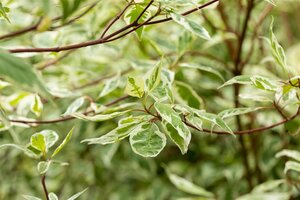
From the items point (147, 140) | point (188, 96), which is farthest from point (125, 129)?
point (188, 96)

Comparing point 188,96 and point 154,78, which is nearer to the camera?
point 154,78

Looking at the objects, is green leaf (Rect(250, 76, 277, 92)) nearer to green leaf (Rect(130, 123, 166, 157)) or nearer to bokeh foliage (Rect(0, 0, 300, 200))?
green leaf (Rect(130, 123, 166, 157))

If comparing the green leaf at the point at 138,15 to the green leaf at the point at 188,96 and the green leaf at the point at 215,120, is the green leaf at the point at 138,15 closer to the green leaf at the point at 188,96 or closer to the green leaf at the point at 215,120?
the green leaf at the point at 215,120

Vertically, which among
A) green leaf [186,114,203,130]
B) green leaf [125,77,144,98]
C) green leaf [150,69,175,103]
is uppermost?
green leaf [125,77,144,98]

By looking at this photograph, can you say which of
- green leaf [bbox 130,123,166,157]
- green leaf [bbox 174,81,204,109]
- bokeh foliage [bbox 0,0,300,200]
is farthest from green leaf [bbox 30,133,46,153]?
green leaf [bbox 174,81,204,109]

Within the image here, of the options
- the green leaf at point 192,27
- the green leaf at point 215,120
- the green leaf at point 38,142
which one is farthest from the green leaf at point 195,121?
the green leaf at point 38,142

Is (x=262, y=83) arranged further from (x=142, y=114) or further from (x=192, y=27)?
(x=142, y=114)

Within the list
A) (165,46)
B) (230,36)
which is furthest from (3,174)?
(230,36)
